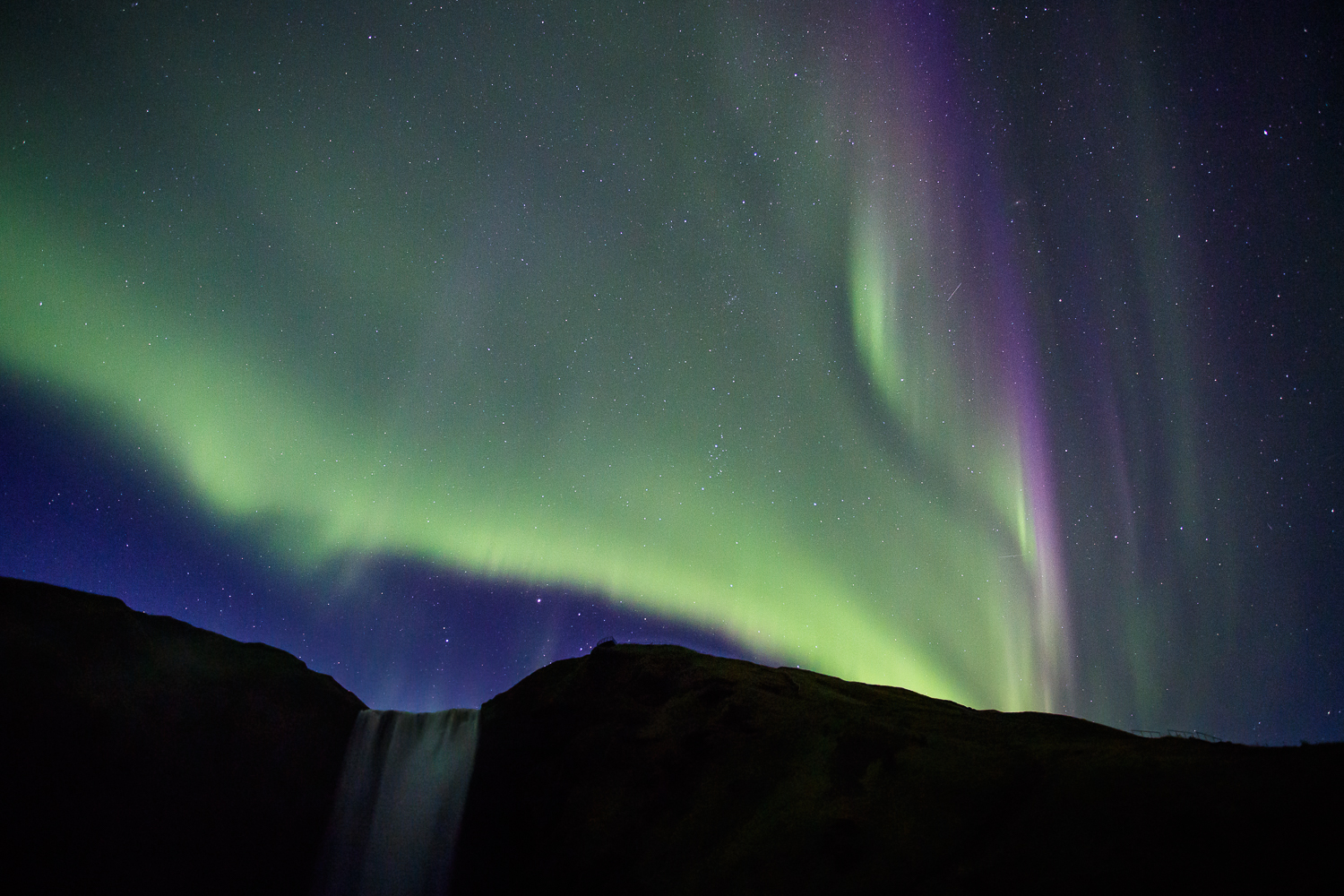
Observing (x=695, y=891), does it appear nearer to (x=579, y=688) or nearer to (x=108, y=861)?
(x=579, y=688)

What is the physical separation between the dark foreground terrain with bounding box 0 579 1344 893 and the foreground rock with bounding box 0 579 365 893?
60 mm

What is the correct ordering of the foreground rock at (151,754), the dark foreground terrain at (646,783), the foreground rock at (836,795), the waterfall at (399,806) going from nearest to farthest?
the foreground rock at (836,795) → the dark foreground terrain at (646,783) → the foreground rock at (151,754) → the waterfall at (399,806)

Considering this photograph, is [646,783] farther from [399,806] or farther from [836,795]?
[399,806]

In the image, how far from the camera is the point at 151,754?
61.5 feet

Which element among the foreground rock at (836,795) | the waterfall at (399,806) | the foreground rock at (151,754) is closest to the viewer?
the foreground rock at (836,795)

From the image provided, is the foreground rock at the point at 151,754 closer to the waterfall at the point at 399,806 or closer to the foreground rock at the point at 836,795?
the waterfall at the point at 399,806

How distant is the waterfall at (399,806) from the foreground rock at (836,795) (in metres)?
0.94

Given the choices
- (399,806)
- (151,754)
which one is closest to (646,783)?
(399,806)

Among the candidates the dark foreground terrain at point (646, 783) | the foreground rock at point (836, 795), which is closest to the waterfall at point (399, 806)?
the dark foreground terrain at point (646, 783)

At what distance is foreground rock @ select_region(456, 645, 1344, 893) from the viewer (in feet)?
27.8

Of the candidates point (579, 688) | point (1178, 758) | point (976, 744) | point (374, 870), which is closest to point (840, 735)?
point (976, 744)

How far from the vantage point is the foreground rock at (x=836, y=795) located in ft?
27.8

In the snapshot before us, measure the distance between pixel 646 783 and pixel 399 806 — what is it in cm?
1089

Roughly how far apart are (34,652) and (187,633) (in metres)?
4.21
